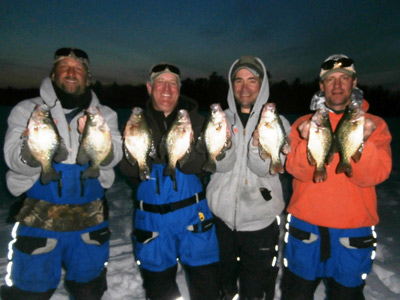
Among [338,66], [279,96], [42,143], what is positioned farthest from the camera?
[279,96]

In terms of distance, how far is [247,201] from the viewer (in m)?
3.43

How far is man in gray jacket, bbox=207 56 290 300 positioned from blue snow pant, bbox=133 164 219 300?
32 cm

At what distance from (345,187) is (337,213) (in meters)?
0.33

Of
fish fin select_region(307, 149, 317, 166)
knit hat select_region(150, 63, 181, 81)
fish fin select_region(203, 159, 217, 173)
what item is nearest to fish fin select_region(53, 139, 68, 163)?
knit hat select_region(150, 63, 181, 81)

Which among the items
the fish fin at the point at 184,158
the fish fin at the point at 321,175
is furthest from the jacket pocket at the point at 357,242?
the fish fin at the point at 184,158

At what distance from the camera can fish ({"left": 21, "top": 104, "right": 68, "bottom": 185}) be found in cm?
273

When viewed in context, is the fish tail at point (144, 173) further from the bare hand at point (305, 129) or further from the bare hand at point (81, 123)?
the bare hand at point (305, 129)

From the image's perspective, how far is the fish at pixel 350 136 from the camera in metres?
2.76

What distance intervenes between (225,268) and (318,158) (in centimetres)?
195

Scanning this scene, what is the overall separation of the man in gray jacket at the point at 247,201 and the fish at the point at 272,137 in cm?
17

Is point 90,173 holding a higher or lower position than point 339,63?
lower

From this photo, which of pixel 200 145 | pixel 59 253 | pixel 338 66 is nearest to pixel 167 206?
pixel 200 145

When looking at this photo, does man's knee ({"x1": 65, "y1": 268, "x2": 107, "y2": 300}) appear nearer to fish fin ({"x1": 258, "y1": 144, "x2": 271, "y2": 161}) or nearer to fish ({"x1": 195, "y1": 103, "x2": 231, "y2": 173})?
fish ({"x1": 195, "y1": 103, "x2": 231, "y2": 173})

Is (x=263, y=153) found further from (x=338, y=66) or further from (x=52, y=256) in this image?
(x=52, y=256)
